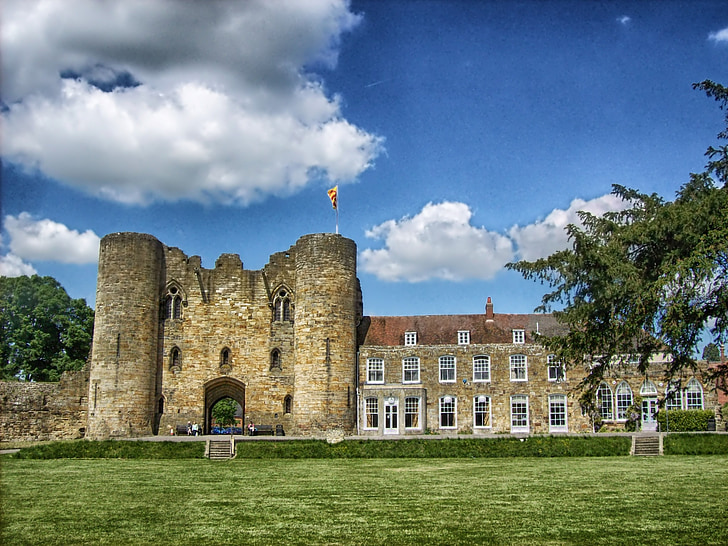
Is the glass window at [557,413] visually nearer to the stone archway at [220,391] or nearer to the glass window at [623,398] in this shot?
the glass window at [623,398]

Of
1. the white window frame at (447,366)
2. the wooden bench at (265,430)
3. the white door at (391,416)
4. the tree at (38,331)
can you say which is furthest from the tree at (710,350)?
the tree at (38,331)

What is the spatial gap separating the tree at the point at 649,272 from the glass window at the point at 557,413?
80.6ft

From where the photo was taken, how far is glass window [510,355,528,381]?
39.8 m

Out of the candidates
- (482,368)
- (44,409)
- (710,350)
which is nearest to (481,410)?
(482,368)

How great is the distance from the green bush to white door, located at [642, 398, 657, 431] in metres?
0.56

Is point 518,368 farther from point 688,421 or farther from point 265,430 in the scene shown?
point 265,430

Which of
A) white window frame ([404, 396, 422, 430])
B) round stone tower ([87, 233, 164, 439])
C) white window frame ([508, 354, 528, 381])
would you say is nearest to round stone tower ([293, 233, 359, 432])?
white window frame ([404, 396, 422, 430])

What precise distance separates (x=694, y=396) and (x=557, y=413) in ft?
25.9

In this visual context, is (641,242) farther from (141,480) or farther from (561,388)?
(561,388)

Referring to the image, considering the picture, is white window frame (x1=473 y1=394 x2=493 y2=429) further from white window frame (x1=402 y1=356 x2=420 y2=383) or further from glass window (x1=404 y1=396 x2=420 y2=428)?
white window frame (x1=402 y1=356 x2=420 y2=383)

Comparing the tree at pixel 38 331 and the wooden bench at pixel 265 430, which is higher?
the tree at pixel 38 331

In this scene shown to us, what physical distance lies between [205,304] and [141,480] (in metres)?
19.1

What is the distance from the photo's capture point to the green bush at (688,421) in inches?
1526

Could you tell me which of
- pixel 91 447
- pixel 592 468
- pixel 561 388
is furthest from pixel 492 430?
pixel 91 447
